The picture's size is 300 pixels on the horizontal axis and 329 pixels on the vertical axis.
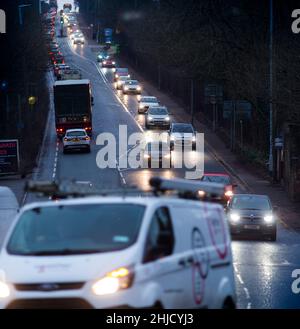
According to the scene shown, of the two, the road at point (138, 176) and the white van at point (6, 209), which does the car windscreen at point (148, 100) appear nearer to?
the road at point (138, 176)

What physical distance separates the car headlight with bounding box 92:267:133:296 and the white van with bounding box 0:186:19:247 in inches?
416

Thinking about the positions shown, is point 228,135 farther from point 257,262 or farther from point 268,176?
point 257,262

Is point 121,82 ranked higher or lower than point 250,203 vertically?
higher

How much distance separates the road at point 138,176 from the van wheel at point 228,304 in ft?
7.59

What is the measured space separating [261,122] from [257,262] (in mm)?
40230

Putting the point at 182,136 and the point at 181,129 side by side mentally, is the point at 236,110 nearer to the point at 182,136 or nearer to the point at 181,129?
the point at 182,136

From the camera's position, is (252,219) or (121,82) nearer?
(252,219)

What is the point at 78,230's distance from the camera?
1230 cm

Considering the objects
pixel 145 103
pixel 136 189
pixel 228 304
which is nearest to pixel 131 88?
pixel 145 103

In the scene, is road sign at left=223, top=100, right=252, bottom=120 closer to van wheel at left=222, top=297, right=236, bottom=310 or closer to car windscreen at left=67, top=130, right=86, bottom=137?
A: car windscreen at left=67, top=130, right=86, bottom=137

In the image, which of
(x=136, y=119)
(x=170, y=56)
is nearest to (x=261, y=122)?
(x=136, y=119)

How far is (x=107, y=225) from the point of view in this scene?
1231cm

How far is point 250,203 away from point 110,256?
2585cm

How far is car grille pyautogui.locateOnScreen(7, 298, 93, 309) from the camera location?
11414mm
